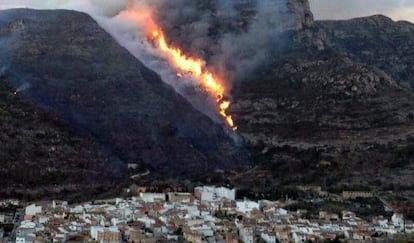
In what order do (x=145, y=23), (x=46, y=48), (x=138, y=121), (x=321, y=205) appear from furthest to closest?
(x=145, y=23)
(x=46, y=48)
(x=138, y=121)
(x=321, y=205)

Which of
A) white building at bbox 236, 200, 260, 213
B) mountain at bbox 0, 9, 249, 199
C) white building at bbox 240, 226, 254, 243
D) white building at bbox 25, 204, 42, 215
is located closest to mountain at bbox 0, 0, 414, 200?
mountain at bbox 0, 9, 249, 199

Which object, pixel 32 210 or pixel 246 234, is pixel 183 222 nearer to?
pixel 246 234

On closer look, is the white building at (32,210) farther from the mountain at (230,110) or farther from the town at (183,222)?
the mountain at (230,110)

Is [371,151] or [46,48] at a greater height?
[46,48]

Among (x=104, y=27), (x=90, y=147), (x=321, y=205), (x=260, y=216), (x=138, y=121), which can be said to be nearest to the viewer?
(x=260, y=216)

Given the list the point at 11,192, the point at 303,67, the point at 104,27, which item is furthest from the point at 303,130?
the point at 11,192

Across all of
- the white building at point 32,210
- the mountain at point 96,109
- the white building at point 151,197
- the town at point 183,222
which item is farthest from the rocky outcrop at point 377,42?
the white building at point 32,210

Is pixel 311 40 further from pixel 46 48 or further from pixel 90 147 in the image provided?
pixel 90 147
